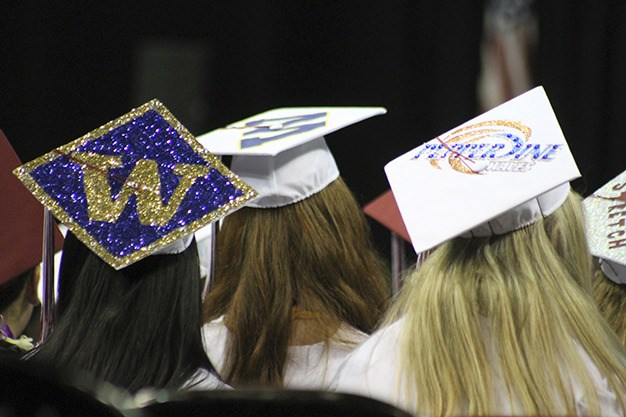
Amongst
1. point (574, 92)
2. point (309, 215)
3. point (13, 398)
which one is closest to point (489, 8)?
point (574, 92)

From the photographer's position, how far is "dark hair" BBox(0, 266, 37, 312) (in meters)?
2.24

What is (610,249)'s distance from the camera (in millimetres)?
2176

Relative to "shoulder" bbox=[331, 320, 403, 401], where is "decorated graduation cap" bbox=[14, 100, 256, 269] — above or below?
above

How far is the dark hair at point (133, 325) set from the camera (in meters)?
1.82

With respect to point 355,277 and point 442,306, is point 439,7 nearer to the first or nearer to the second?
point 355,277

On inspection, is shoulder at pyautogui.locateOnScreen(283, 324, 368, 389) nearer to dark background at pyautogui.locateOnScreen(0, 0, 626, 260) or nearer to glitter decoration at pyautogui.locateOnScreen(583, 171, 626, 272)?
glitter decoration at pyautogui.locateOnScreen(583, 171, 626, 272)

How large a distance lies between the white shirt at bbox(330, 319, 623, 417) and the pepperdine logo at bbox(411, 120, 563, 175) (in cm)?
30

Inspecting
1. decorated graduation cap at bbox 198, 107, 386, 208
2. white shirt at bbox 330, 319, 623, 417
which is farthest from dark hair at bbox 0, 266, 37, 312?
white shirt at bbox 330, 319, 623, 417

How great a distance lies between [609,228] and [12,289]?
48.5 inches

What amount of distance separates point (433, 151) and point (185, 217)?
0.46 meters

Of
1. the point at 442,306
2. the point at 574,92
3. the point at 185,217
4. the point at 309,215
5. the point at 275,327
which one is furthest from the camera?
the point at 574,92

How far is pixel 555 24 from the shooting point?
4605mm

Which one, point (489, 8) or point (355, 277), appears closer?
point (355, 277)

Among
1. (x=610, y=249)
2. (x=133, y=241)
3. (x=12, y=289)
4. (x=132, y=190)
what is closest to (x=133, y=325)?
(x=133, y=241)
